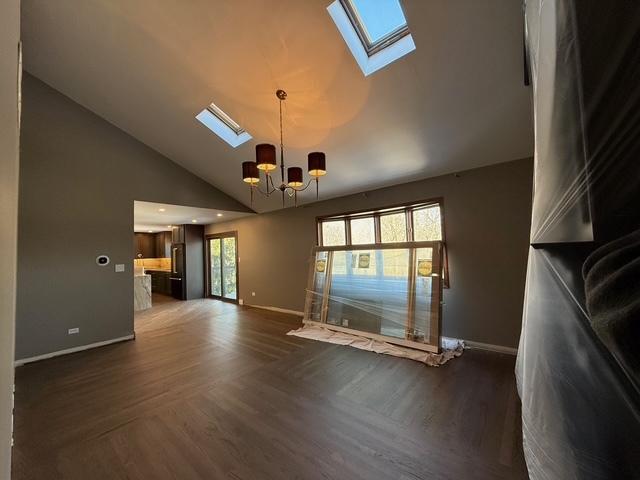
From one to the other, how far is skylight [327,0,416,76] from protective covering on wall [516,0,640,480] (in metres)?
1.90

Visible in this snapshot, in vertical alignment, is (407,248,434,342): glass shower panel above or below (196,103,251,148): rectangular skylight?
below

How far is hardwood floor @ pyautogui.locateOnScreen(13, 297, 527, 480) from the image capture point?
1.66 metres

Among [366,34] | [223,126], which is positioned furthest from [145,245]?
[366,34]

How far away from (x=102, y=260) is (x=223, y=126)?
2.89 metres

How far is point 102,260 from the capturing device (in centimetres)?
411

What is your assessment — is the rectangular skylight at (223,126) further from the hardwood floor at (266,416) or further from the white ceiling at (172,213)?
the hardwood floor at (266,416)

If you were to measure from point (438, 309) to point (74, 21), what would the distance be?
544 cm

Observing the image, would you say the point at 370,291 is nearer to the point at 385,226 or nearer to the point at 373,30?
the point at 385,226

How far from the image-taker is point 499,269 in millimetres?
3383

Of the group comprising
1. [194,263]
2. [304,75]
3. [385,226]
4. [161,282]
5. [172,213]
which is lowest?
[161,282]

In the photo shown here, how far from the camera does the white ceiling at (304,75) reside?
7.28 feet

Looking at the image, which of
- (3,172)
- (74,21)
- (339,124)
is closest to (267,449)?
(3,172)

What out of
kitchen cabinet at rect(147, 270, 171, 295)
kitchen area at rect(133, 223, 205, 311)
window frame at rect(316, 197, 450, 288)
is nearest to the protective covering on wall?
window frame at rect(316, 197, 450, 288)

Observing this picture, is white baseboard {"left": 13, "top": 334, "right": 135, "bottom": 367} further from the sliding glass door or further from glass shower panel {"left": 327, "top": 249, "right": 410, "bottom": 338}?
glass shower panel {"left": 327, "top": 249, "right": 410, "bottom": 338}
